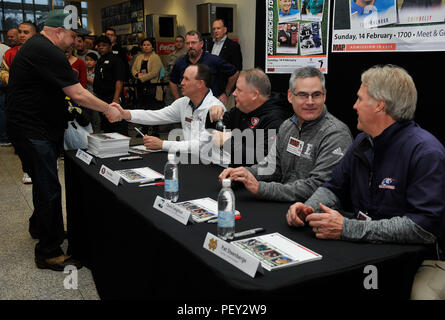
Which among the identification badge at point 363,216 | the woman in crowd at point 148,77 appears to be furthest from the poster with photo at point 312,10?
the woman in crowd at point 148,77

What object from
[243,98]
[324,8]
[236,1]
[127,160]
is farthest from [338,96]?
[236,1]

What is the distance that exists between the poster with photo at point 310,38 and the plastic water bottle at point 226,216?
2.14 m

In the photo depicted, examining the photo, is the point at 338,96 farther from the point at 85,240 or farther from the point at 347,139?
the point at 85,240

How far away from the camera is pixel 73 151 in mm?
2885

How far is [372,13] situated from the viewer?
268 cm

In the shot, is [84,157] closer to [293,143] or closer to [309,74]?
[293,143]

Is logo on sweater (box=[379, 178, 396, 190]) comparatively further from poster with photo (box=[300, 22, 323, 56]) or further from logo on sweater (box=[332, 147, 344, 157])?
poster with photo (box=[300, 22, 323, 56])

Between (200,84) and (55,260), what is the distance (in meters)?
1.53

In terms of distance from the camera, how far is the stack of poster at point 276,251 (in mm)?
1158

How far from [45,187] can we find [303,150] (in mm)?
1588

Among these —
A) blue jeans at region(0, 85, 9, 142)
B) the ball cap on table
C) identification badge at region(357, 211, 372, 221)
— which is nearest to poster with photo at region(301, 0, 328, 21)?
the ball cap on table

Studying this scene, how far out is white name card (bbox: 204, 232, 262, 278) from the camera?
42.1 inches

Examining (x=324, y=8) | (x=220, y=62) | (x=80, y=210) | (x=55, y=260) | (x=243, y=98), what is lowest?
(x=55, y=260)

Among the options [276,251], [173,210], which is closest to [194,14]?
[173,210]
